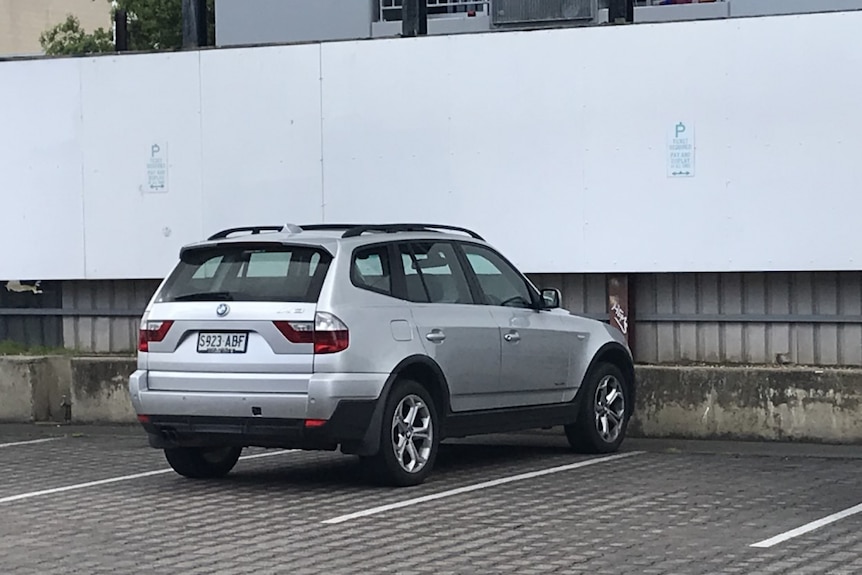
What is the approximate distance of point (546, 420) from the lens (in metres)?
12.2

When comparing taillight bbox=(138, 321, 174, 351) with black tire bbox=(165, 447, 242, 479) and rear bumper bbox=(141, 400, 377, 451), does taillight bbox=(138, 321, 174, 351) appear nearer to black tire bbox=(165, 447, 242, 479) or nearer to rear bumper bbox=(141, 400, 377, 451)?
rear bumper bbox=(141, 400, 377, 451)

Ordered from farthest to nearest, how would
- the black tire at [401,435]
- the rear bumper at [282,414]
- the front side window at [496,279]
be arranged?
the front side window at [496,279] → the black tire at [401,435] → the rear bumper at [282,414]

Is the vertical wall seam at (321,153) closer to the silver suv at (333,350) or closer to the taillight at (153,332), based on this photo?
the silver suv at (333,350)

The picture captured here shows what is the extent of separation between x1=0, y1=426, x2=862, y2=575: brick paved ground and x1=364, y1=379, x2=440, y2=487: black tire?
11 centimetres

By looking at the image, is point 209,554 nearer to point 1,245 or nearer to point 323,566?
point 323,566

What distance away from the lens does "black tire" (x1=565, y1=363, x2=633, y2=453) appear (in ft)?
41.5

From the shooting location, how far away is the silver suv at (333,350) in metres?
10.5

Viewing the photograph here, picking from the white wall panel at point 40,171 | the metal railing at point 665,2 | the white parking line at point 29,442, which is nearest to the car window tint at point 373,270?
the white parking line at point 29,442

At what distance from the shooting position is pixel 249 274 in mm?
10867

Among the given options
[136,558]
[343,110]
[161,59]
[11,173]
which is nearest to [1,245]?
[11,173]

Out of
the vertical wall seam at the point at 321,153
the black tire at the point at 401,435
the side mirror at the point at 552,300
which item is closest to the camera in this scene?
the black tire at the point at 401,435

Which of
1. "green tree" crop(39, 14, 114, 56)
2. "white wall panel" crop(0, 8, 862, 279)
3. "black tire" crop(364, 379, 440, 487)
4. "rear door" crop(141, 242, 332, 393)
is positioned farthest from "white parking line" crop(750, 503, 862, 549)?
"green tree" crop(39, 14, 114, 56)

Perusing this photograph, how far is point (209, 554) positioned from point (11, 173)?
882 cm

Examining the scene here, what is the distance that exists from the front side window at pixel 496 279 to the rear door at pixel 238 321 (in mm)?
1690
